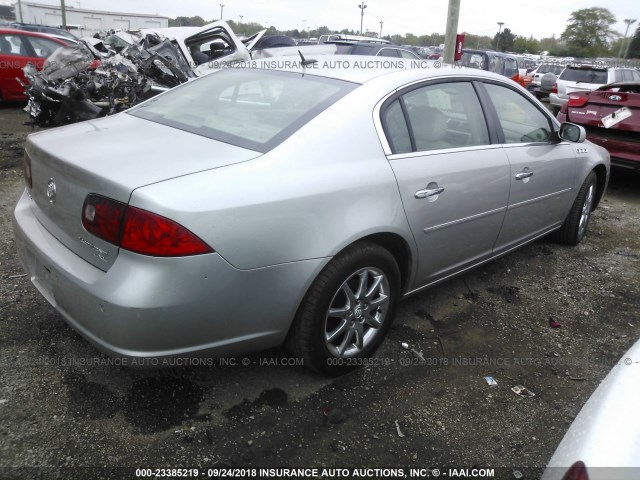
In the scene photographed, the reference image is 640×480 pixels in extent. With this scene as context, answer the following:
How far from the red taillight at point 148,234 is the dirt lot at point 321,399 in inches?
33.3

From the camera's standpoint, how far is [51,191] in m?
2.30

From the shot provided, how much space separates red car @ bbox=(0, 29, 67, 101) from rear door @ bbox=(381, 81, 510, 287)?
8.48m

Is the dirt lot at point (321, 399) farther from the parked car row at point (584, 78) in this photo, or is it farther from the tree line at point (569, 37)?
the tree line at point (569, 37)

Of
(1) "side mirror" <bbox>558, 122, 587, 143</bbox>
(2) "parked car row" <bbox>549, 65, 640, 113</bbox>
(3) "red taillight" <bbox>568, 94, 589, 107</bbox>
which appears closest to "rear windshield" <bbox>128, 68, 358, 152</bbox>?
(1) "side mirror" <bbox>558, 122, 587, 143</bbox>

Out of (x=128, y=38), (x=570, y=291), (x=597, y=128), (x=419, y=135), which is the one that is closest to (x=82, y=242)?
(x=419, y=135)

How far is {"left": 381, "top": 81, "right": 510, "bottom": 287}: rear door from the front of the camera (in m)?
2.67

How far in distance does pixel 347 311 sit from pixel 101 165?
4.23 ft

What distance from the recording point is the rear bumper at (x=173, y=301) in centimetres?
190

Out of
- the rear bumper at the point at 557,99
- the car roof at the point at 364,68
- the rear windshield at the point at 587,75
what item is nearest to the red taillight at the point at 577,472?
the car roof at the point at 364,68

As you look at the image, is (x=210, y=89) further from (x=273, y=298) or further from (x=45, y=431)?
(x=45, y=431)

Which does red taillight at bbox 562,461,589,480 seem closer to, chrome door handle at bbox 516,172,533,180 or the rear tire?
chrome door handle at bbox 516,172,533,180

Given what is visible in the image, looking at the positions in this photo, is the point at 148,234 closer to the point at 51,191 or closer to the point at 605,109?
the point at 51,191

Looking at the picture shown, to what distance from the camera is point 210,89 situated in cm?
304

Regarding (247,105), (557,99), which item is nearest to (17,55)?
(247,105)
